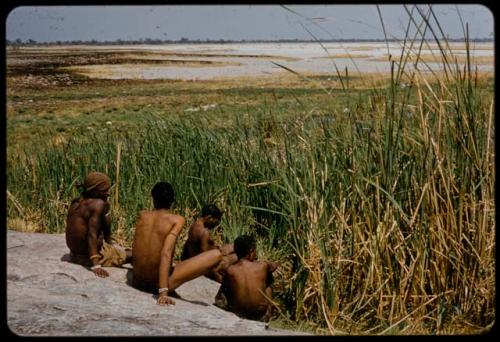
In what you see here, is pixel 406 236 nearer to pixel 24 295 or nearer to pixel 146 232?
pixel 146 232

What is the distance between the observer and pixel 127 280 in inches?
176

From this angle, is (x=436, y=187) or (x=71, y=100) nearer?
(x=436, y=187)

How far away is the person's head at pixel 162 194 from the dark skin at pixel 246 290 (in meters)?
0.55

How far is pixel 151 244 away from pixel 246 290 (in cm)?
62

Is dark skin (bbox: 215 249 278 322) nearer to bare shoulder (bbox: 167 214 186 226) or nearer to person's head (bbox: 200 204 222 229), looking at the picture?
bare shoulder (bbox: 167 214 186 226)

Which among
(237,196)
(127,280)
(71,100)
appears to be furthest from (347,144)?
(71,100)

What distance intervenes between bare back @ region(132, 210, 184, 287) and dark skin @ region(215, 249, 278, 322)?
0.41 meters

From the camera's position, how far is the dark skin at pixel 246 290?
13.9ft

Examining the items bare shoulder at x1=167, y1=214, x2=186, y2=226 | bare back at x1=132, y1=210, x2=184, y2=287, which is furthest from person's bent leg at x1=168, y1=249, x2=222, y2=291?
bare shoulder at x1=167, y1=214, x2=186, y2=226

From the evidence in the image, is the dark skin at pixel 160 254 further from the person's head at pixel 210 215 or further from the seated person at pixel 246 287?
the person's head at pixel 210 215

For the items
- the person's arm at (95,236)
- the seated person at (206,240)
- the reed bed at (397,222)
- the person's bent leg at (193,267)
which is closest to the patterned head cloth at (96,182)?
the person's arm at (95,236)

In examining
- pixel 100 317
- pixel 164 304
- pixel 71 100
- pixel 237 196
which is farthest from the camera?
pixel 71 100

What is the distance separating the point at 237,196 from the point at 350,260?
170 cm

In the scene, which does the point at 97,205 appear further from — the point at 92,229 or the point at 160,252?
the point at 160,252
